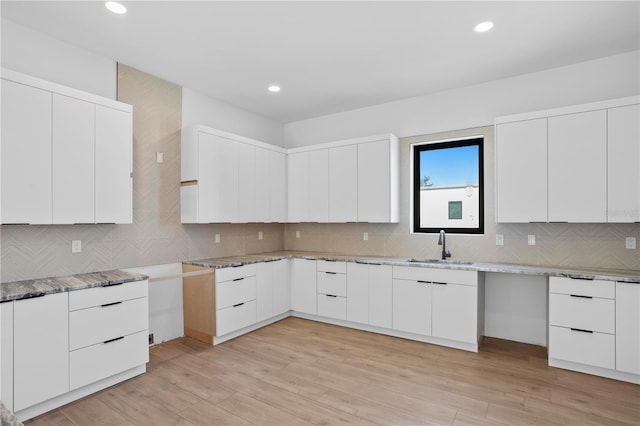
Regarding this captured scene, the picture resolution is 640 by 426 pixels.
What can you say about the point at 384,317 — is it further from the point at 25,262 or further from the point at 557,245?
the point at 25,262

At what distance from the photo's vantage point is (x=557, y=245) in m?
3.44

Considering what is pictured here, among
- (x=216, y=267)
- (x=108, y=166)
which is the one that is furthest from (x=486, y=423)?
(x=108, y=166)

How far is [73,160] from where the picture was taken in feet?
8.98

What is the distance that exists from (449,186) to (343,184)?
4.39ft

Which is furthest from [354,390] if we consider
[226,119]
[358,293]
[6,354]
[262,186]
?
[226,119]

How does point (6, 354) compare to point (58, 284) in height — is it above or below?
below

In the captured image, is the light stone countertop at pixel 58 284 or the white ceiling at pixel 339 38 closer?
the light stone countertop at pixel 58 284

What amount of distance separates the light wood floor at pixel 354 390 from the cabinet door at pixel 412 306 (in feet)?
0.78

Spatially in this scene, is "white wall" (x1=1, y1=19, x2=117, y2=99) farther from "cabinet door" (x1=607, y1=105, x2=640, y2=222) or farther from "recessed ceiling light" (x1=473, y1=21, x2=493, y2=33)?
"cabinet door" (x1=607, y1=105, x2=640, y2=222)

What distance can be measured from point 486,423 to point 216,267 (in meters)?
2.73

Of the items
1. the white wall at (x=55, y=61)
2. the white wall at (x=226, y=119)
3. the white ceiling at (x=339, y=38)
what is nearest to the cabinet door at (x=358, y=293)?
the white ceiling at (x=339, y=38)

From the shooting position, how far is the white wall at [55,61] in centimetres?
262

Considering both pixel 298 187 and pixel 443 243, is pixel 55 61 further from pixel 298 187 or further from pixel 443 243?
pixel 443 243

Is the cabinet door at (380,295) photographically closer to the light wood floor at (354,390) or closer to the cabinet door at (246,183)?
the light wood floor at (354,390)
